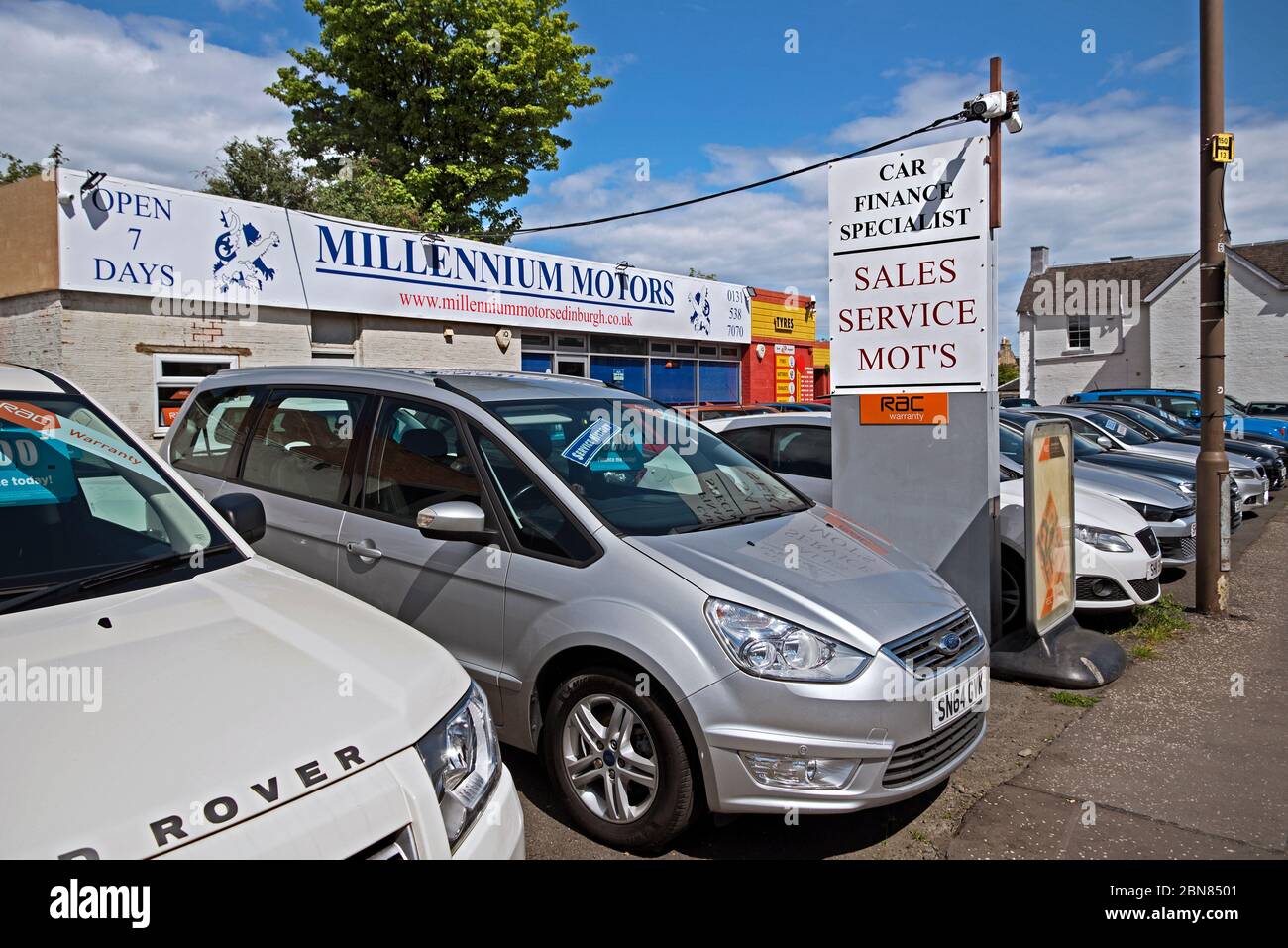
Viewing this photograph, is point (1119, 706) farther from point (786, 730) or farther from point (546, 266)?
point (546, 266)

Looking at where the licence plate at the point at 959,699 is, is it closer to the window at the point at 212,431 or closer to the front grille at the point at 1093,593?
the front grille at the point at 1093,593

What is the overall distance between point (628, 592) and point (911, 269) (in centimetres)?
387

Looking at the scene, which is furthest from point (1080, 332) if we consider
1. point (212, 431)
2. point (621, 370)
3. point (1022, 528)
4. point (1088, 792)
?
point (212, 431)

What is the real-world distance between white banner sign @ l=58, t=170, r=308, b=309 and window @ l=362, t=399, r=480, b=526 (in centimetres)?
745

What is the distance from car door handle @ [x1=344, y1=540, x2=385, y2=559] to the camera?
165 inches

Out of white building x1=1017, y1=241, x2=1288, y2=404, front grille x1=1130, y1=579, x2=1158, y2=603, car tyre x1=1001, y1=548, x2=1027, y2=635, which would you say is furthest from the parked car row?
white building x1=1017, y1=241, x2=1288, y2=404

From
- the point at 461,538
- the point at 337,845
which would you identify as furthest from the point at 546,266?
the point at 337,845

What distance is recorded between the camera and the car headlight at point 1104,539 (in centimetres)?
657

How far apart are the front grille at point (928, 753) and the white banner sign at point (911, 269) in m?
2.94

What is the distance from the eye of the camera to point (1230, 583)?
8.29 metres

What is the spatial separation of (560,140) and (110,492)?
23431 millimetres

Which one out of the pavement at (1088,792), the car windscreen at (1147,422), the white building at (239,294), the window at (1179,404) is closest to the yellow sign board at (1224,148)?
the pavement at (1088,792)

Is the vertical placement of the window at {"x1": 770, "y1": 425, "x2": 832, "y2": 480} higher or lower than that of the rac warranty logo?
lower

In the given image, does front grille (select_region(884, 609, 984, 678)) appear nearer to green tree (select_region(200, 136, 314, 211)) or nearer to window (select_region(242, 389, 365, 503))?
window (select_region(242, 389, 365, 503))
